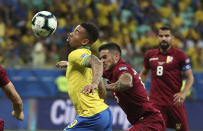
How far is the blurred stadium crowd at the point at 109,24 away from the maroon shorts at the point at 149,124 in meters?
7.78

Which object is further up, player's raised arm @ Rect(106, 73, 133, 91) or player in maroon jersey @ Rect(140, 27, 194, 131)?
player's raised arm @ Rect(106, 73, 133, 91)

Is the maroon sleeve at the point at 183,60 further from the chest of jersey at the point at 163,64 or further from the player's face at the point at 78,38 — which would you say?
the player's face at the point at 78,38

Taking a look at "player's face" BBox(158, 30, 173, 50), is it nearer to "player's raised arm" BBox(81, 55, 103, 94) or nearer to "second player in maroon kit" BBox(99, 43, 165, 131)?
"second player in maroon kit" BBox(99, 43, 165, 131)

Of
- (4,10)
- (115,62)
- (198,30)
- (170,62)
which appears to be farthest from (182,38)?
(115,62)

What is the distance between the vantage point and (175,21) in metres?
19.3

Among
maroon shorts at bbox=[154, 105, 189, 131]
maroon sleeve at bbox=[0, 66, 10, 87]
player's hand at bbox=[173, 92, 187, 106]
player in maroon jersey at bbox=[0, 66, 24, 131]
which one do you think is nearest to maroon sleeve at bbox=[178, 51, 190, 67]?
player's hand at bbox=[173, 92, 187, 106]

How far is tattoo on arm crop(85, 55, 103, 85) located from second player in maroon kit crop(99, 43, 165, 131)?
3.08 feet

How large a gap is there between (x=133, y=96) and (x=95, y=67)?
4.30 ft

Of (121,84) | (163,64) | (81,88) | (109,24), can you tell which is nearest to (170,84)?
(163,64)

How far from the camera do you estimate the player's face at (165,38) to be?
915 cm

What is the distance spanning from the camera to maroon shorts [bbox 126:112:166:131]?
21.6 feet

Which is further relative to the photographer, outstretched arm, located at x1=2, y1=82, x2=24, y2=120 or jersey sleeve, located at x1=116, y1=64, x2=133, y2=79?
jersey sleeve, located at x1=116, y1=64, x2=133, y2=79

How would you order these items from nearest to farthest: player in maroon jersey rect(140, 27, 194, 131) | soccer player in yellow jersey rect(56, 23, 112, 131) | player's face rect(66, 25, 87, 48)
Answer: soccer player in yellow jersey rect(56, 23, 112, 131)
player's face rect(66, 25, 87, 48)
player in maroon jersey rect(140, 27, 194, 131)

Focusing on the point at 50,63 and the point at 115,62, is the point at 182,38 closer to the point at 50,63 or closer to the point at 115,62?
the point at 50,63
